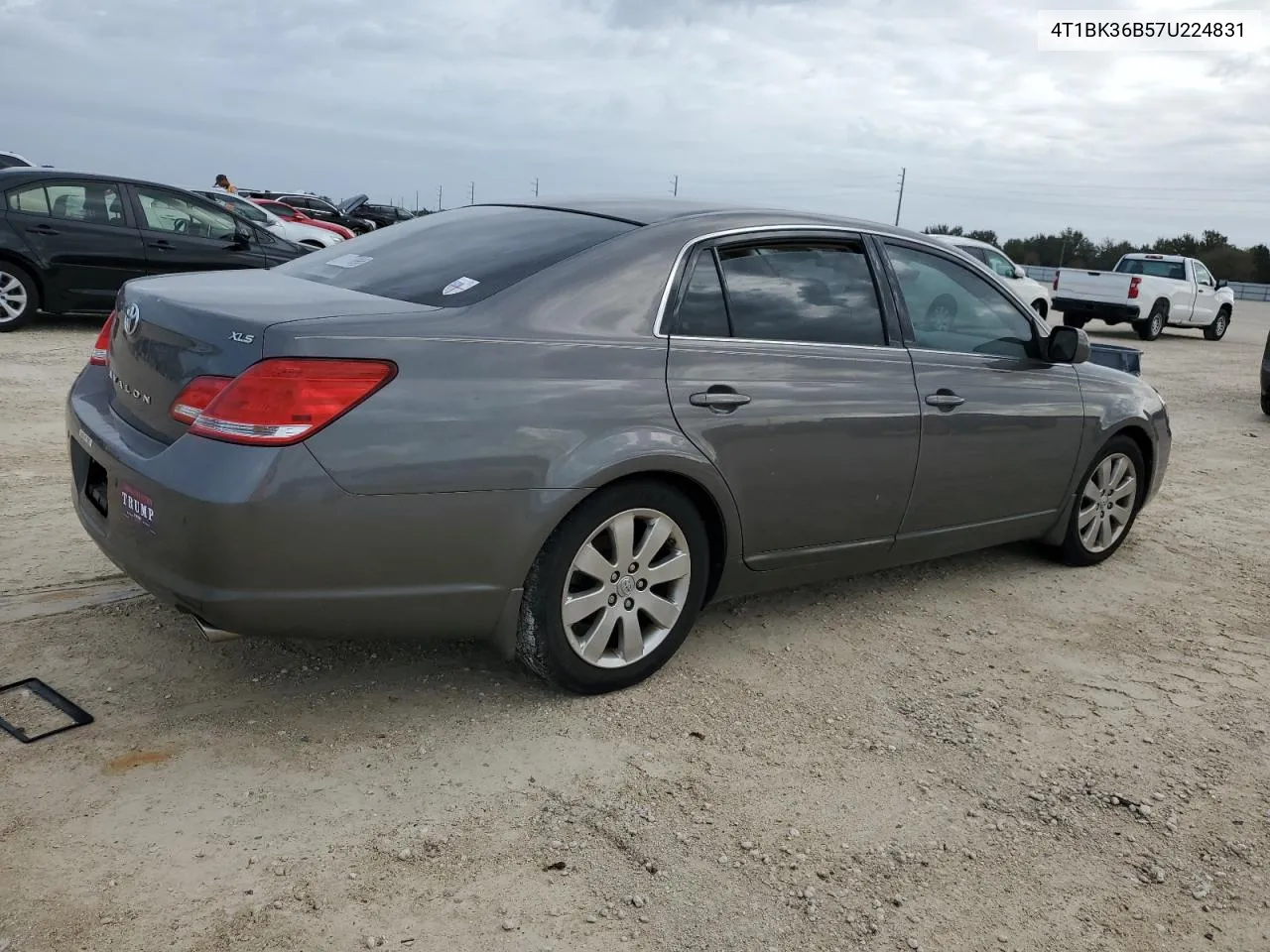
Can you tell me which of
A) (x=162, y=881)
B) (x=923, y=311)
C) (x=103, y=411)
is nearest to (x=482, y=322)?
(x=103, y=411)

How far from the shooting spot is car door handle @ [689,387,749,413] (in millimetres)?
3582

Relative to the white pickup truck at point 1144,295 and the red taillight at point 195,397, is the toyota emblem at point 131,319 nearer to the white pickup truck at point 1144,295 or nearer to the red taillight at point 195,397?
the red taillight at point 195,397

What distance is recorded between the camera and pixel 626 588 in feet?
11.6

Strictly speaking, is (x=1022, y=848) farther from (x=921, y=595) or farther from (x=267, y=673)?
(x=267, y=673)

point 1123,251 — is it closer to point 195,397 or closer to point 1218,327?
point 1218,327

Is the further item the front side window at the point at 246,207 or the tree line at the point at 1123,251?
the tree line at the point at 1123,251

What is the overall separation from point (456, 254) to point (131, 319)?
1015 millimetres

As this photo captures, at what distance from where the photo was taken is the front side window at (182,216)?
1114cm

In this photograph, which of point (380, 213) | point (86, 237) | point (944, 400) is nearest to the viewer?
point (944, 400)

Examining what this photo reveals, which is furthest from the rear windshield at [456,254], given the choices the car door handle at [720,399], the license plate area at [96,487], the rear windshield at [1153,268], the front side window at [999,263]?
the rear windshield at [1153,268]

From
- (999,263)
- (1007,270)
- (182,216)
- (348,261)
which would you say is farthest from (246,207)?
(348,261)

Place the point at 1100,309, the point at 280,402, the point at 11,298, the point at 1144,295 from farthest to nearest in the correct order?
the point at 1100,309
the point at 1144,295
the point at 11,298
the point at 280,402

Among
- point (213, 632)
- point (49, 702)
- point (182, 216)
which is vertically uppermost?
point (182, 216)

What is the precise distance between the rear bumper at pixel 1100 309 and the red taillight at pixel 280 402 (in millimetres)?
19424
